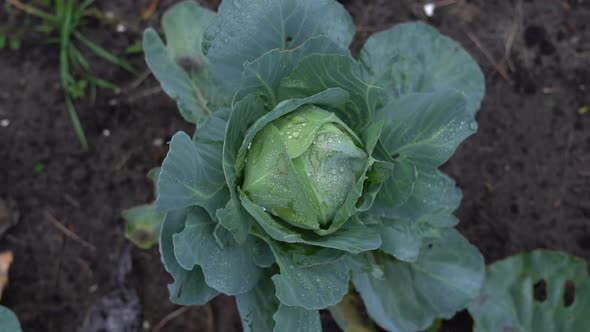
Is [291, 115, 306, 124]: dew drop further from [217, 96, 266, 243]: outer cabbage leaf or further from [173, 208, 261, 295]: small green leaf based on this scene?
[173, 208, 261, 295]: small green leaf

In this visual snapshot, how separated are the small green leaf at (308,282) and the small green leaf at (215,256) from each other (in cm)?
12

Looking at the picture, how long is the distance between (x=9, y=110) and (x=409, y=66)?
1791 millimetres

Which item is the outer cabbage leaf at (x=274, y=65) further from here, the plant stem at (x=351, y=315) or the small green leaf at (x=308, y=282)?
the plant stem at (x=351, y=315)

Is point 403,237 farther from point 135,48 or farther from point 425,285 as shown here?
point 135,48

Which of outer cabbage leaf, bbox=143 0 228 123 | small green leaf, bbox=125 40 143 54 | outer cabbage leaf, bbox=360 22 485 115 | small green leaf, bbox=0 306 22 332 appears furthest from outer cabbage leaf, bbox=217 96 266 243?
small green leaf, bbox=125 40 143 54

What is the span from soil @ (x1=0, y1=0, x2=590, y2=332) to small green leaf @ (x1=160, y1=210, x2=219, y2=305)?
0.83m

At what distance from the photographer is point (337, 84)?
1604 millimetres

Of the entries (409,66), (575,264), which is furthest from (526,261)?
(409,66)

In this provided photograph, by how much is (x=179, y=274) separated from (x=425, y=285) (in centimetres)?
98

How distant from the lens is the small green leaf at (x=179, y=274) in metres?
1.58

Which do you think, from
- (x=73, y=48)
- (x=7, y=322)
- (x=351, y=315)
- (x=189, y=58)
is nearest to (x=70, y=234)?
(x=7, y=322)

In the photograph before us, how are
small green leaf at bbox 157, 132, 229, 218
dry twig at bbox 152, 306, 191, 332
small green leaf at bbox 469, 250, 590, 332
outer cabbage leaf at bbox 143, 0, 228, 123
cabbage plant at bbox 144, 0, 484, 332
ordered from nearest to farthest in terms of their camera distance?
1. small green leaf at bbox 157, 132, 229, 218
2. cabbage plant at bbox 144, 0, 484, 332
3. outer cabbage leaf at bbox 143, 0, 228, 123
4. small green leaf at bbox 469, 250, 590, 332
5. dry twig at bbox 152, 306, 191, 332

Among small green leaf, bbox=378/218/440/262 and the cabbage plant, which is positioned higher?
the cabbage plant

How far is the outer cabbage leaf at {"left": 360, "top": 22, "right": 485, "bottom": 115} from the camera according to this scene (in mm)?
1993
